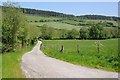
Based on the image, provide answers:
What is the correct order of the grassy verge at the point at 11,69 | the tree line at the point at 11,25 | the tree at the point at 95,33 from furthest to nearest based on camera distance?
the tree at the point at 95,33
the tree line at the point at 11,25
the grassy verge at the point at 11,69

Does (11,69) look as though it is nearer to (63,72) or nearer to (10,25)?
(63,72)

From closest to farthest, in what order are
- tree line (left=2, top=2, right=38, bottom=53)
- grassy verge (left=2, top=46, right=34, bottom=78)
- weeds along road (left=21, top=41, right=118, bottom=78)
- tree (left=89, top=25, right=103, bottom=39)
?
grassy verge (left=2, top=46, right=34, bottom=78) < weeds along road (left=21, top=41, right=118, bottom=78) < tree line (left=2, top=2, right=38, bottom=53) < tree (left=89, top=25, right=103, bottom=39)

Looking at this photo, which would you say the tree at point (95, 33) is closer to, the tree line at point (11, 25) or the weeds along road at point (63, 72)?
the tree line at point (11, 25)

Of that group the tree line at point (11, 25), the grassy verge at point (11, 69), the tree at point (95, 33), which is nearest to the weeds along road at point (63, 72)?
the grassy verge at point (11, 69)

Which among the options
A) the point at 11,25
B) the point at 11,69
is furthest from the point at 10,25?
the point at 11,69

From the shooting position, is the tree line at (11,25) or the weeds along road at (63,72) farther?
the tree line at (11,25)

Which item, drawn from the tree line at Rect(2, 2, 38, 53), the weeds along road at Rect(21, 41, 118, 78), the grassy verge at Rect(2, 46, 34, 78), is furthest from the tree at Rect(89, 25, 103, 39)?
the weeds along road at Rect(21, 41, 118, 78)

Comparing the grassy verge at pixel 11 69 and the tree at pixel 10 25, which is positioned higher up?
the tree at pixel 10 25

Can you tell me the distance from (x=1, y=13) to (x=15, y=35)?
5556 mm

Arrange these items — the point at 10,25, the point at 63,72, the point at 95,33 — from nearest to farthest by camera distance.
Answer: the point at 63,72 < the point at 10,25 < the point at 95,33

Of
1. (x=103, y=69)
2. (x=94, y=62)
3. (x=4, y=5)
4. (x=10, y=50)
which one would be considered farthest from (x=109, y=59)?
(x=4, y=5)

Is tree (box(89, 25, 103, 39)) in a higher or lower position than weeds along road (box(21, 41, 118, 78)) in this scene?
higher

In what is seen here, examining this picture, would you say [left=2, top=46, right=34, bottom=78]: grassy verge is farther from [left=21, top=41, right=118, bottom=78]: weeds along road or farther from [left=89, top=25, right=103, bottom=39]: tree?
[left=89, top=25, right=103, bottom=39]: tree

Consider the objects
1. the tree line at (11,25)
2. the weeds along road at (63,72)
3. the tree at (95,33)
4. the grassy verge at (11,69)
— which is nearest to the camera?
the grassy verge at (11,69)
